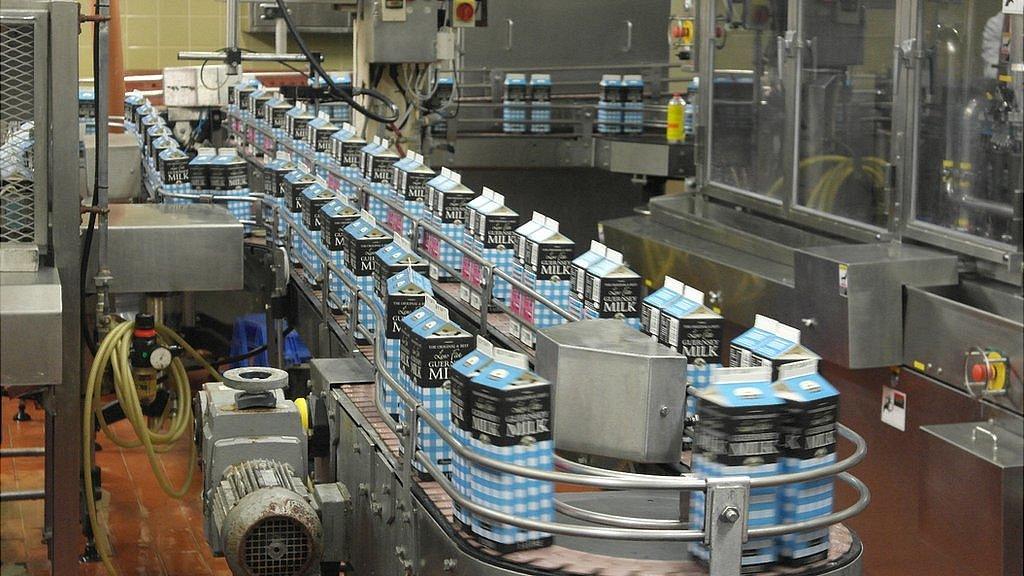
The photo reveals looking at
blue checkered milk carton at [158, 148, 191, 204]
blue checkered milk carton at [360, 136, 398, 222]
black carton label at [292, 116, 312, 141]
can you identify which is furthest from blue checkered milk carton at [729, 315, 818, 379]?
black carton label at [292, 116, 312, 141]

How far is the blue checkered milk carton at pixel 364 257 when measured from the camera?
335cm

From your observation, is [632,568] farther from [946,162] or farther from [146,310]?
[146,310]

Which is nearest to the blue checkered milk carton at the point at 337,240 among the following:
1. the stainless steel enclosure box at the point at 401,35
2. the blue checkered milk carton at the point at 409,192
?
the blue checkered milk carton at the point at 409,192

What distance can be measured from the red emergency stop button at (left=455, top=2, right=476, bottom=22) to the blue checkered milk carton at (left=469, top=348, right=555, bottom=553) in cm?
354

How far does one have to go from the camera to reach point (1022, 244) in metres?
3.64

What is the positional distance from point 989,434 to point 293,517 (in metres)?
1.84

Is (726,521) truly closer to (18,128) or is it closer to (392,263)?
(392,263)

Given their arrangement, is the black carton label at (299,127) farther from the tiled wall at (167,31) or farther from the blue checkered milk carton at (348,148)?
the tiled wall at (167,31)

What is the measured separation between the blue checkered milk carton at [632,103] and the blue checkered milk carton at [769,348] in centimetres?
501

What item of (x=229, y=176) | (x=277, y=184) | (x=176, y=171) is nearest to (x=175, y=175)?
(x=176, y=171)

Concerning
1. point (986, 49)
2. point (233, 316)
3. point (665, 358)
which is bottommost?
point (233, 316)

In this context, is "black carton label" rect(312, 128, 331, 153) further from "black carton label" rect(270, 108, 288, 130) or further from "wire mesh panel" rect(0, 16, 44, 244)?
"wire mesh panel" rect(0, 16, 44, 244)

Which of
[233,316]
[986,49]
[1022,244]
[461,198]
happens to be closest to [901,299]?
[1022,244]

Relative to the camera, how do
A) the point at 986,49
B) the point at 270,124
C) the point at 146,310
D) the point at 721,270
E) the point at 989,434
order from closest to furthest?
the point at 989,434
the point at 986,49
the point at 146,310
the point at 721,270
the point at 270,124
